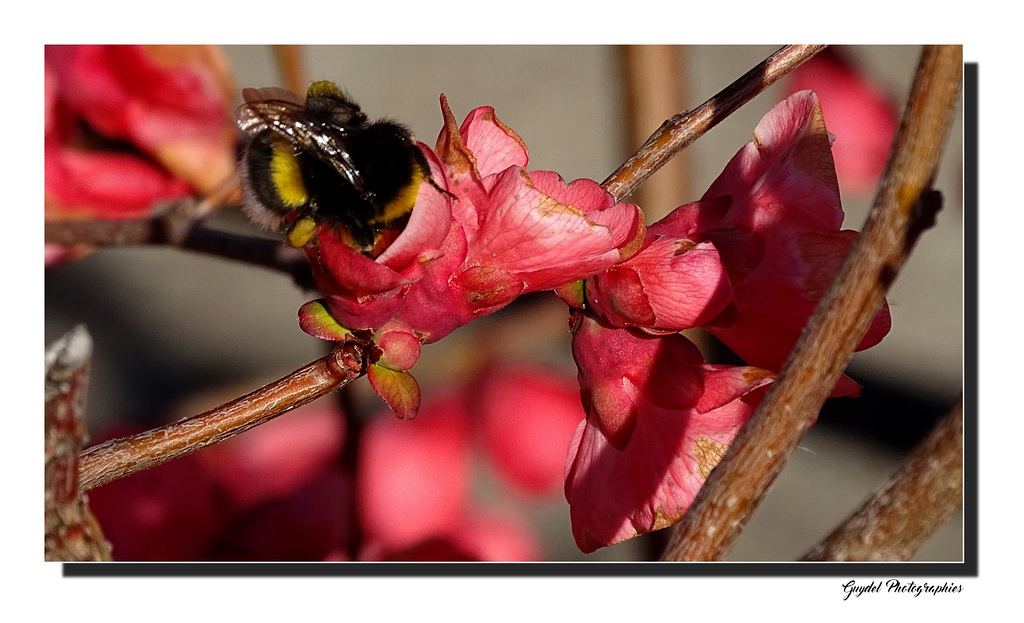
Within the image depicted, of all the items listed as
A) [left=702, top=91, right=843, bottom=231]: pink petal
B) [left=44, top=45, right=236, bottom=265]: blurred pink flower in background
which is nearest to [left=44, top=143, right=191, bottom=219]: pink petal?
[left=44, top=45, right=236, bottom=265]: blurred pink flower in background

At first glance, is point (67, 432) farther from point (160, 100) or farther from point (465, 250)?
point (160, 100)

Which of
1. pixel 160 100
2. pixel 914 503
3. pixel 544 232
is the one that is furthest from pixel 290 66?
pixel 914 503

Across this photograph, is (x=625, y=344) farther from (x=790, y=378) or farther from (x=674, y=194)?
(x=674, y=194)

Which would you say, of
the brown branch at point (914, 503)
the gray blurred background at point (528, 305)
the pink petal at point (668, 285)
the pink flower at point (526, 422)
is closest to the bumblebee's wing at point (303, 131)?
the pink petal at point (668, 285)

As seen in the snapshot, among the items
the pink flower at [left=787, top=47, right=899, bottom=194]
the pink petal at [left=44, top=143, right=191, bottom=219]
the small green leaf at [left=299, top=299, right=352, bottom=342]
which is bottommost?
the small green leaf at [left=299, top=299, right=352, bottom=342]

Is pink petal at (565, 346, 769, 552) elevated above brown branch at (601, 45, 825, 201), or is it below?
below

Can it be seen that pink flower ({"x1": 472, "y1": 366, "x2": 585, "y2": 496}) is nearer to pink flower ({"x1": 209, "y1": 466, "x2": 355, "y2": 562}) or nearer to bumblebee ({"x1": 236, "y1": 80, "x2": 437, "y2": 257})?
pink flower ({"x1": 209, "y1": 466, "x2": 355, "y2": 562})
